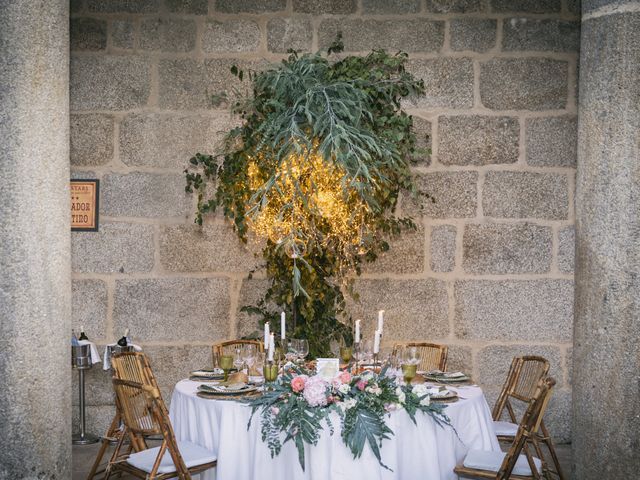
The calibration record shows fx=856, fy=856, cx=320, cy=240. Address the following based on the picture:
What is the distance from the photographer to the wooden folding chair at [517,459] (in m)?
3.83

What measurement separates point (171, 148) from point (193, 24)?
876mm

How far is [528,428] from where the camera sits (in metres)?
3.88

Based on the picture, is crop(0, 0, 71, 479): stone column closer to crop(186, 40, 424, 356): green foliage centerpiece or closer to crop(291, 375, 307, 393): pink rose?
crop(291, 375, 307, 393): pink rose

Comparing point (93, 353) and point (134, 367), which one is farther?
point (93, 353)

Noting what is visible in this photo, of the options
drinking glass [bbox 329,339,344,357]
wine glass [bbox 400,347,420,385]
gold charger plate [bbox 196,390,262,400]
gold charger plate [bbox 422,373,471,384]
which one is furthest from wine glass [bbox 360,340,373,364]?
drinking glass [bbox 329,339,344,357]

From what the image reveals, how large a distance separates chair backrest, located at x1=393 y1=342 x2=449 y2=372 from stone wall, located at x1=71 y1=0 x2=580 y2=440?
556 millimetres

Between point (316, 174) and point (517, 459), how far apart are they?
224 cm

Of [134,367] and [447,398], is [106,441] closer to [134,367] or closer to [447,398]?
[134,367]

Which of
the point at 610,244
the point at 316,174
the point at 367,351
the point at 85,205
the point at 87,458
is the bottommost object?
the point at 87,458

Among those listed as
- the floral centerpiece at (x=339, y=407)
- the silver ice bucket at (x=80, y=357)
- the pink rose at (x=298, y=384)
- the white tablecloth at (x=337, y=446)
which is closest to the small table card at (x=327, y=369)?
the floral centerpiece at (x=339, y=407)

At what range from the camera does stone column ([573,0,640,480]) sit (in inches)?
158

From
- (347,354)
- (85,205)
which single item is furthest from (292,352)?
(85,205)

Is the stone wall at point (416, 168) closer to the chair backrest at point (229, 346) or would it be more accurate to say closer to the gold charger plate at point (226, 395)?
the chair backrest at point (229, 346)

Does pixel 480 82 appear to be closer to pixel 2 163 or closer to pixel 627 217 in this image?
pixel 627 217
